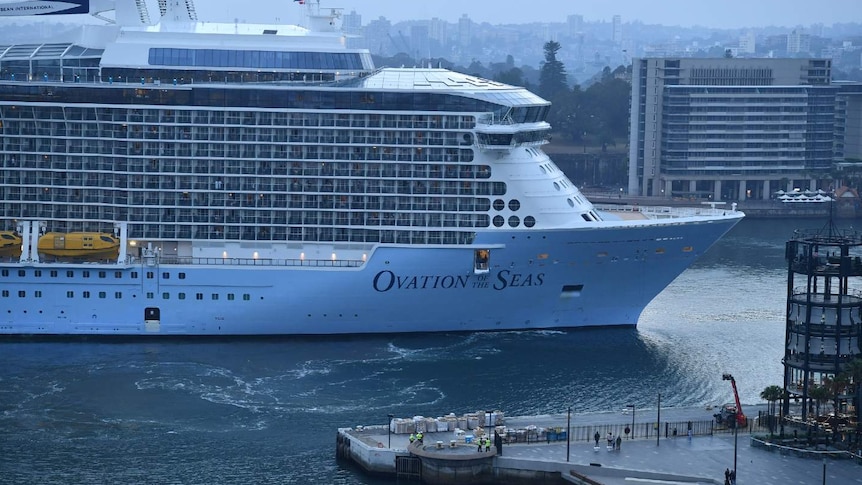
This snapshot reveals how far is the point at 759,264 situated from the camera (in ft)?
248

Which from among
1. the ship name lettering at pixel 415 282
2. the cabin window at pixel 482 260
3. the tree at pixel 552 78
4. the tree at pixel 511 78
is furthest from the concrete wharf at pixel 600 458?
the tree at pixel 511 78

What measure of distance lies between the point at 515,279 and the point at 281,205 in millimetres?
7674

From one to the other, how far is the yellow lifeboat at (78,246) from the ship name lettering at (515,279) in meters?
11.9

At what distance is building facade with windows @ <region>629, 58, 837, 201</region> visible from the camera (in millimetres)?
106062

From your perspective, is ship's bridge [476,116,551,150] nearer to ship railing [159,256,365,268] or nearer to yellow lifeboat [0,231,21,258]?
ship railing [159,256,365,268]

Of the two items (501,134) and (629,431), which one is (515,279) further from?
(629,431)

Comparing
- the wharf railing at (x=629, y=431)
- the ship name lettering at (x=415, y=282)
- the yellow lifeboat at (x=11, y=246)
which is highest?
the yellow lifeboat at (x=11, y=246)

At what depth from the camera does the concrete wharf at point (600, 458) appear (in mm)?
40344

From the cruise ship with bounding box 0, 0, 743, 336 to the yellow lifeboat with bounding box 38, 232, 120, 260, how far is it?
Result: 69mm

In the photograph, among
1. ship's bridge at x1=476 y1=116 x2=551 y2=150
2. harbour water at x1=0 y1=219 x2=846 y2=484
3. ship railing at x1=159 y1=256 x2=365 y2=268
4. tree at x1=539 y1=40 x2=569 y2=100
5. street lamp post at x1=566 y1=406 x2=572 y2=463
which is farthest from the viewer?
tree at x1=539 y1=40 x2=569 y2=100

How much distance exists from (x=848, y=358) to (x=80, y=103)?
85.1 feet

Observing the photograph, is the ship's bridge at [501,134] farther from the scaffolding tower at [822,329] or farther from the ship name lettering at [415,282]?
the scaffolding tower at [822,329]

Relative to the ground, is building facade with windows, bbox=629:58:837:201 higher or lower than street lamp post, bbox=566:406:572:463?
higher

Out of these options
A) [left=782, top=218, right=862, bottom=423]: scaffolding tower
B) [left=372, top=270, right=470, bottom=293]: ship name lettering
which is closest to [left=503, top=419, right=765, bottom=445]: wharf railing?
[left=782, top=218, right=862, bottom=423]: scaffolding tower
